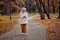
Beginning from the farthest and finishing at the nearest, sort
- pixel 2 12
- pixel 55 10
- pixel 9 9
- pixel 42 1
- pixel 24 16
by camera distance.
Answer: pixel 42 1
pixel 55 10
pixel 9 9
pixel 2 12
pixel 24 16

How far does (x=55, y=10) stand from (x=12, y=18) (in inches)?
101

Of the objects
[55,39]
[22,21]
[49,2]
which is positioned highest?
[49,2]

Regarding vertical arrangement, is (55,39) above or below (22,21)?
below

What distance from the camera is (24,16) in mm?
5988

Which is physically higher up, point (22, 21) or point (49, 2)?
point (49, 2)

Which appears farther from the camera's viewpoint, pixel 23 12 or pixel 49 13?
pixel 49 13

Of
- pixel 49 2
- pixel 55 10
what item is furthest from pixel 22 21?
pixel 49 2

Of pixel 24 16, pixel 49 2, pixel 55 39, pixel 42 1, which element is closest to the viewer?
pixel 55 39

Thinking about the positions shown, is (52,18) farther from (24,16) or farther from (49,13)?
(24,16)

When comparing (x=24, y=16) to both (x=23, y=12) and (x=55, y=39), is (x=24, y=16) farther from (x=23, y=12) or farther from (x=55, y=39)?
(x=55, y=39)

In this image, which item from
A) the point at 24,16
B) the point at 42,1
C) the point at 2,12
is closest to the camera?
the point at 24,16

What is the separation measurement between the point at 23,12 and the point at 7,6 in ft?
10.5

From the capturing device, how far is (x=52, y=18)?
434 inches

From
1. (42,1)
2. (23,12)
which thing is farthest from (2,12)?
(42,1)
